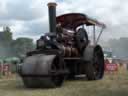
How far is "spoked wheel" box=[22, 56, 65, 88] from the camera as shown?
13.0m

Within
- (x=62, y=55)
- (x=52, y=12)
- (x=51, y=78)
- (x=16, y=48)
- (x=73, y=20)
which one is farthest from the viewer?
(x=16, y=48)

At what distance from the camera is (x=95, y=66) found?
1723 centimetres

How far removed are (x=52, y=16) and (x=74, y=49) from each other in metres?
1.69

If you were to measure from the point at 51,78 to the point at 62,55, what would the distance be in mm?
1250

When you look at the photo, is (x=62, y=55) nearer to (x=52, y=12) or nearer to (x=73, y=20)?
(x=52, y=12)

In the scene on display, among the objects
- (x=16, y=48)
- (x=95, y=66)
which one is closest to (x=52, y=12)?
(x=95, y=66)

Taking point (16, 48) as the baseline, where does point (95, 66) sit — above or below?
above

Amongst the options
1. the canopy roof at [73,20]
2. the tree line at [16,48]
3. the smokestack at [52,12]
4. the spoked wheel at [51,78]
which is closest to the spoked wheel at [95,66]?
the canopy roof at [73,20]

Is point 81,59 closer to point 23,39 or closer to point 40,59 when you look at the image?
point 40,59

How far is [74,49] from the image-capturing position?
1611 cm

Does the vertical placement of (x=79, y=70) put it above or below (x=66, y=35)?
below

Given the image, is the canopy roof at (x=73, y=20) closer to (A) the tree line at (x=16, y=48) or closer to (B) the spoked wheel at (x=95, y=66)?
(B) the spoked wheel at (x=95, y=66)

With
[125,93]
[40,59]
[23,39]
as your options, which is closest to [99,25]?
[40,59]

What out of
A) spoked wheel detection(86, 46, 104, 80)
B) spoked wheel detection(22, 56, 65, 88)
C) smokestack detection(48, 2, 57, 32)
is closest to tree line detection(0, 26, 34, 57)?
spoked wheel detection(86, 46, 104, 80)
